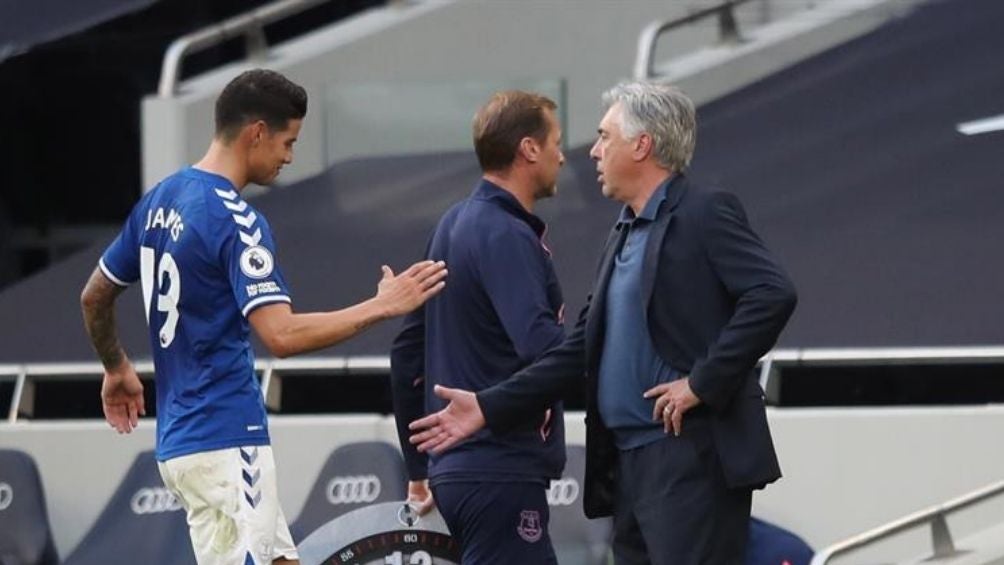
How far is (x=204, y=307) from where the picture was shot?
18.0ft

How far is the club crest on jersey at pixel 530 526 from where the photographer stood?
5.86 meters

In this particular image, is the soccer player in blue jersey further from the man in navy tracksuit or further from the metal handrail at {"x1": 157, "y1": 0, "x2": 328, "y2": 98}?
the metal handrail at {"x1": 157, "y1": 0, "x2": 328, "y2": 98}

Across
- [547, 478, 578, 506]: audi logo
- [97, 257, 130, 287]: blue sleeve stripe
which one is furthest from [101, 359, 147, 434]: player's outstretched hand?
[547, 478, 578, 506]: audi logo

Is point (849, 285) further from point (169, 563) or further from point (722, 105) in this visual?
point (169, 563)

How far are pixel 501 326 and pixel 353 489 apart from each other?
6.16 ft

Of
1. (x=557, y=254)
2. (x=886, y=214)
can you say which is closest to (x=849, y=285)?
(x=886, y=214)

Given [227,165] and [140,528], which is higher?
[227,165]

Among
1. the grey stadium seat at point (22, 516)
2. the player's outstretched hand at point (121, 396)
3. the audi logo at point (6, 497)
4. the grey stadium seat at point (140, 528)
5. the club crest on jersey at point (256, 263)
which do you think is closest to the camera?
the club crest on jersey at point (256, 263)

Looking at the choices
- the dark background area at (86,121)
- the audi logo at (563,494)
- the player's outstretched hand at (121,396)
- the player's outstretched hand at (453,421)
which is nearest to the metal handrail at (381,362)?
the audi logo at (563,494)

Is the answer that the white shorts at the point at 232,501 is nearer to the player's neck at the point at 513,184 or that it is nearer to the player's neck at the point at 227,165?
the player's neck at the point at 227,165

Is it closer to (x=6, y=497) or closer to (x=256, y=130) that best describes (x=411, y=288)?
(x=256, y=130)

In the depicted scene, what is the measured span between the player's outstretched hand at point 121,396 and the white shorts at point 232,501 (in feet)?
1.34

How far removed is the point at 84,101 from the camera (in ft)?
38.9

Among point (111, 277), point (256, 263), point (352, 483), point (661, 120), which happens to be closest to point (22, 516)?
point (352, 483)
